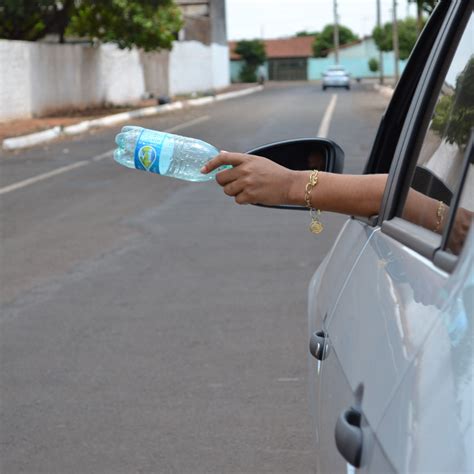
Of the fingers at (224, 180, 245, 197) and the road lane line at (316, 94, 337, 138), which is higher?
the fingers at (224, 180, 245, 197)

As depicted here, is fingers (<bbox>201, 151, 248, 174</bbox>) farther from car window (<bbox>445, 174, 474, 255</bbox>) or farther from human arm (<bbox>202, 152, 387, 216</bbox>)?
car window (<bbox>445, 174, 474, 255</bbox>)

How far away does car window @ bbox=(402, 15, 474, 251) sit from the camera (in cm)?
217

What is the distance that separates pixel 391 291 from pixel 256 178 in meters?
0.61

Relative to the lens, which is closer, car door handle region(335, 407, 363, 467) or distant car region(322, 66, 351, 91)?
car door handle region(335, 407, 363, 467)

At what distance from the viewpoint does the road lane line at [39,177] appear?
1522 centimetres

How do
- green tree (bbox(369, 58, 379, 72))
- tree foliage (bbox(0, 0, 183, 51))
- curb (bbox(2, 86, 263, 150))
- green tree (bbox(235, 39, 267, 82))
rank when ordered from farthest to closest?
green tree (bbox(369, 58, 379, 72))
green tree (bbox(235, 39, 267, 82))
tree foliage (bbox(0, 0, 183, 51))
curb (bbox(2, 86, 263, 150))

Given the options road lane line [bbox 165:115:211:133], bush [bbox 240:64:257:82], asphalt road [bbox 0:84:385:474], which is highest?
asphalt road [bbox 0:84:385:474]

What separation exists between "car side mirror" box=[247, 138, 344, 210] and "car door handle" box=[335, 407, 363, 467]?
914 mm

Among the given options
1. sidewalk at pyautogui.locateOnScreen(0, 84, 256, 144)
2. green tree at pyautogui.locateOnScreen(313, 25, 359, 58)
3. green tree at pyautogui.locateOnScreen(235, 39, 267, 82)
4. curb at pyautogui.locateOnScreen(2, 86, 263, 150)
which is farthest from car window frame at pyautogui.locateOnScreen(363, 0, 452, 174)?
green tree at pyautogui.locateOnScreen(313, 25, 359, 58)

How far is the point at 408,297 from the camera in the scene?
5.74ft

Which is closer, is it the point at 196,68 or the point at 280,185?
the point at 280,185

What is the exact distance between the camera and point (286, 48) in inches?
5266

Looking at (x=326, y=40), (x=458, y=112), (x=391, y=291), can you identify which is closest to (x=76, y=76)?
(x=458, y=112)

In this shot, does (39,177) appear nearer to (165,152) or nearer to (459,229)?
(165,152)
